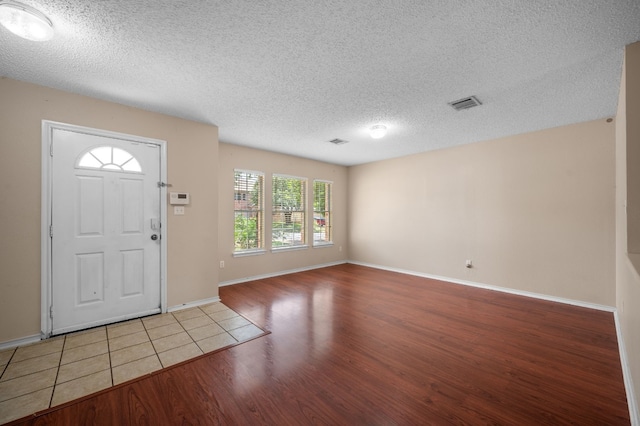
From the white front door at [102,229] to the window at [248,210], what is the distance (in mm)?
1666

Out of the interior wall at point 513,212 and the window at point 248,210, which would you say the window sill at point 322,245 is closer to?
the interior wall at point 513,212

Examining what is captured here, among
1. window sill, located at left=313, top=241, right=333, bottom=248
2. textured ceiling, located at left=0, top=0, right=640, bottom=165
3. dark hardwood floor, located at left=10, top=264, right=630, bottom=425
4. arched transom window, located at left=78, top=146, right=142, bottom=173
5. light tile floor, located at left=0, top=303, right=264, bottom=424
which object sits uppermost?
textured ceiling, located at left=0, top=0, right=640, bottom=165

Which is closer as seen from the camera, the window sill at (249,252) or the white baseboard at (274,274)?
the white baseboard at (274,274)

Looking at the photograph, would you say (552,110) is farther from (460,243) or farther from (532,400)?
(532,400)

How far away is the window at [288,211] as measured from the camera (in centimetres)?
546

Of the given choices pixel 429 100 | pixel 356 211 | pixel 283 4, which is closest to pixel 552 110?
pixel 429 100

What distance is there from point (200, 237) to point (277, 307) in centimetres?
147

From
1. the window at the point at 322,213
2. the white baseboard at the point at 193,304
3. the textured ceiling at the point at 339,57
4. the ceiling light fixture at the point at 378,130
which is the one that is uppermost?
the textured ceiling at the point at 339,57

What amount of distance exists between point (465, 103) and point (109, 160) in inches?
164

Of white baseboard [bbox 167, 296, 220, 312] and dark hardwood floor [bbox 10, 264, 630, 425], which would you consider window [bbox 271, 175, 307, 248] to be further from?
dark hardwood floor [bbox 10, 264, 630, 425]

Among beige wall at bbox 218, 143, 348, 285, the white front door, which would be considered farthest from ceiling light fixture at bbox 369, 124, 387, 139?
the white front door

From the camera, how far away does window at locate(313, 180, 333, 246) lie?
6.31 meters

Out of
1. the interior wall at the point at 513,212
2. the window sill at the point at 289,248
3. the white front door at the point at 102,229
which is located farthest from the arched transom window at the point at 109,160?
the interior wall at the point at 513,212

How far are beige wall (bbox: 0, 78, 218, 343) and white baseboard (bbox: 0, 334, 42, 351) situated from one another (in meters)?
0.04
